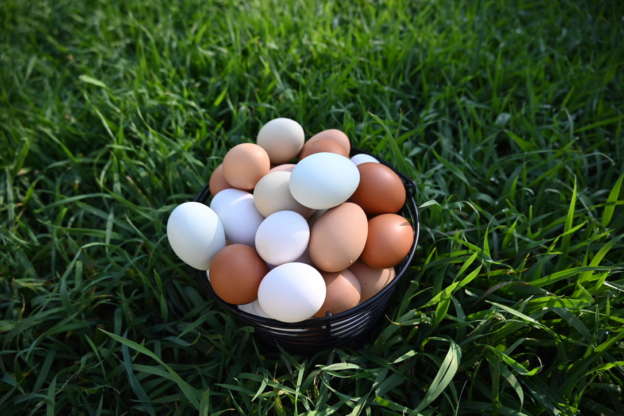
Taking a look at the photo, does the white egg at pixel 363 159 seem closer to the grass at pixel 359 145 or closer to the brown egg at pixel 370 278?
the grass at pixel 359 145

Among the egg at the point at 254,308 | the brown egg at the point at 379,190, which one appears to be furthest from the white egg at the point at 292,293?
the brown egg at the point at 379,190

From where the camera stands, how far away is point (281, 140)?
1.28 metres

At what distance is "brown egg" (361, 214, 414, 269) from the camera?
1.04 metres

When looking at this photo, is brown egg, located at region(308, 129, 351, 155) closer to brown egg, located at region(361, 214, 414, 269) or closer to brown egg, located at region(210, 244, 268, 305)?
brown egg, located at region(361, 214, 414, 269)

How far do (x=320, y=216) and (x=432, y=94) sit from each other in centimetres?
87

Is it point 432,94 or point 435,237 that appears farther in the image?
point 432,94

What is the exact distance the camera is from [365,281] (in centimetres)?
108

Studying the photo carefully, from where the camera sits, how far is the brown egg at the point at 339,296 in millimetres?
1020

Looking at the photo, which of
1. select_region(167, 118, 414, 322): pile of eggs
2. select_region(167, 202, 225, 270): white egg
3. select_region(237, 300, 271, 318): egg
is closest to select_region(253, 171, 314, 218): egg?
select_region(167, 118, 414, 322): pile of eggs

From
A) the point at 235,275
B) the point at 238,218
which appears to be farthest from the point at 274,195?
the point at 235,275

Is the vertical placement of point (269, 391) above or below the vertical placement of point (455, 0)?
below

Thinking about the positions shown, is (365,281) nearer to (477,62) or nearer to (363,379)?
(363,379)

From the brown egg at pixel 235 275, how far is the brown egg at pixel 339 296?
16 cm

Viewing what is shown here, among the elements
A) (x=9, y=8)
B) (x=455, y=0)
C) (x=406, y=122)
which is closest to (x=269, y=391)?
(x=406, y=122)
